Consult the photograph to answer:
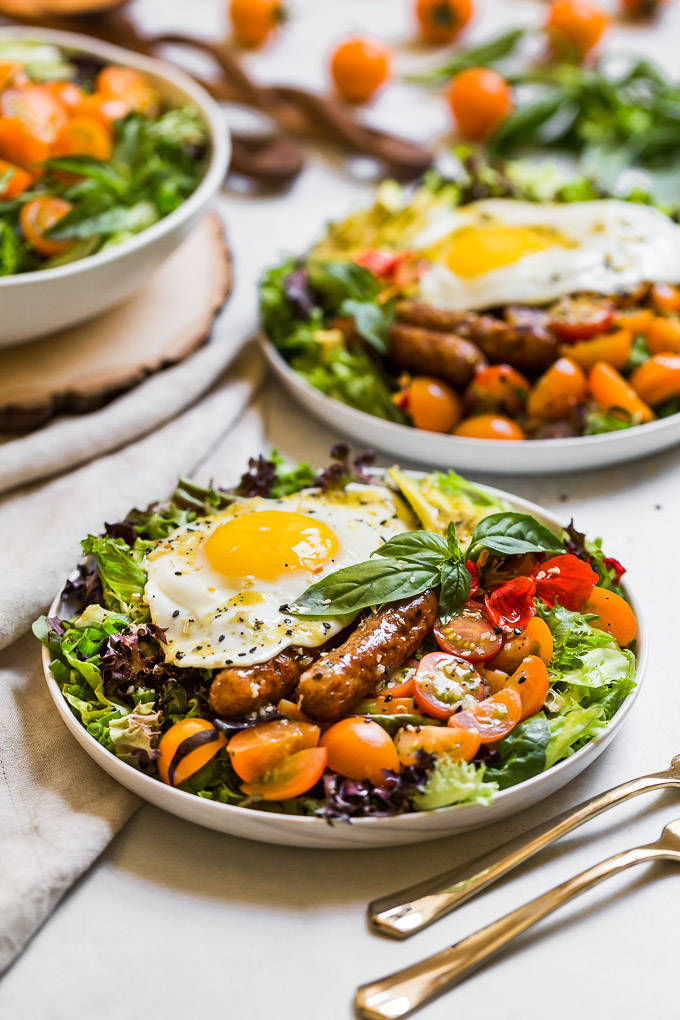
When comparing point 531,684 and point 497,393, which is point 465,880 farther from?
point 497,393

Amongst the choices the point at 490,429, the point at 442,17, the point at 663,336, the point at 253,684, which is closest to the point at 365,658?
the point at 253,684

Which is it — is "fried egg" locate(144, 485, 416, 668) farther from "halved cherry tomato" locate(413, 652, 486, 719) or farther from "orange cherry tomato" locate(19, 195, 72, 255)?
"orange cherry tomato" locate(19, 195, 72, 255)

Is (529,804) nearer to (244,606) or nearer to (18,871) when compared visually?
(244,606)

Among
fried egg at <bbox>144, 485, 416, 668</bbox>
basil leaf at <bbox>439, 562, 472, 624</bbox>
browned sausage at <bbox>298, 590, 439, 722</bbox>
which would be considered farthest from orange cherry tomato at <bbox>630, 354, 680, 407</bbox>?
browned sausage at <bbox>298, 590, 439, 722</bbox>

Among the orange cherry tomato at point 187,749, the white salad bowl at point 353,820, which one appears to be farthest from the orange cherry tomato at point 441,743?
the orange cherry tomato at point 187,749

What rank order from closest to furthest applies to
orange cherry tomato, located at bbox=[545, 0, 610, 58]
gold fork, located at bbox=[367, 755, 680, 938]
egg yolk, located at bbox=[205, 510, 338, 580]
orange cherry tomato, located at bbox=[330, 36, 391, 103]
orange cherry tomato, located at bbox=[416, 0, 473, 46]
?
1. gold fork, located at bbox=[367, 755, 680, 938]
2. egg yolk, located at bbox=[205, 510, 338, 580]
3. orange cherry tomato, located at bbox=[330, 36, 391, 103]
4. orange cherry tomato, located at bbox=[545, 0, 610, 58]
5. orange cherry tomato, located at bbox=[416, 0, 473, 46]

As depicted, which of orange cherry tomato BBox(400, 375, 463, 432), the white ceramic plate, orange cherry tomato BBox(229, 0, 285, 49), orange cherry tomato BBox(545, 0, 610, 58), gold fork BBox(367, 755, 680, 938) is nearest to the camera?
gold fork BBox(367, 755, 680, 938)
